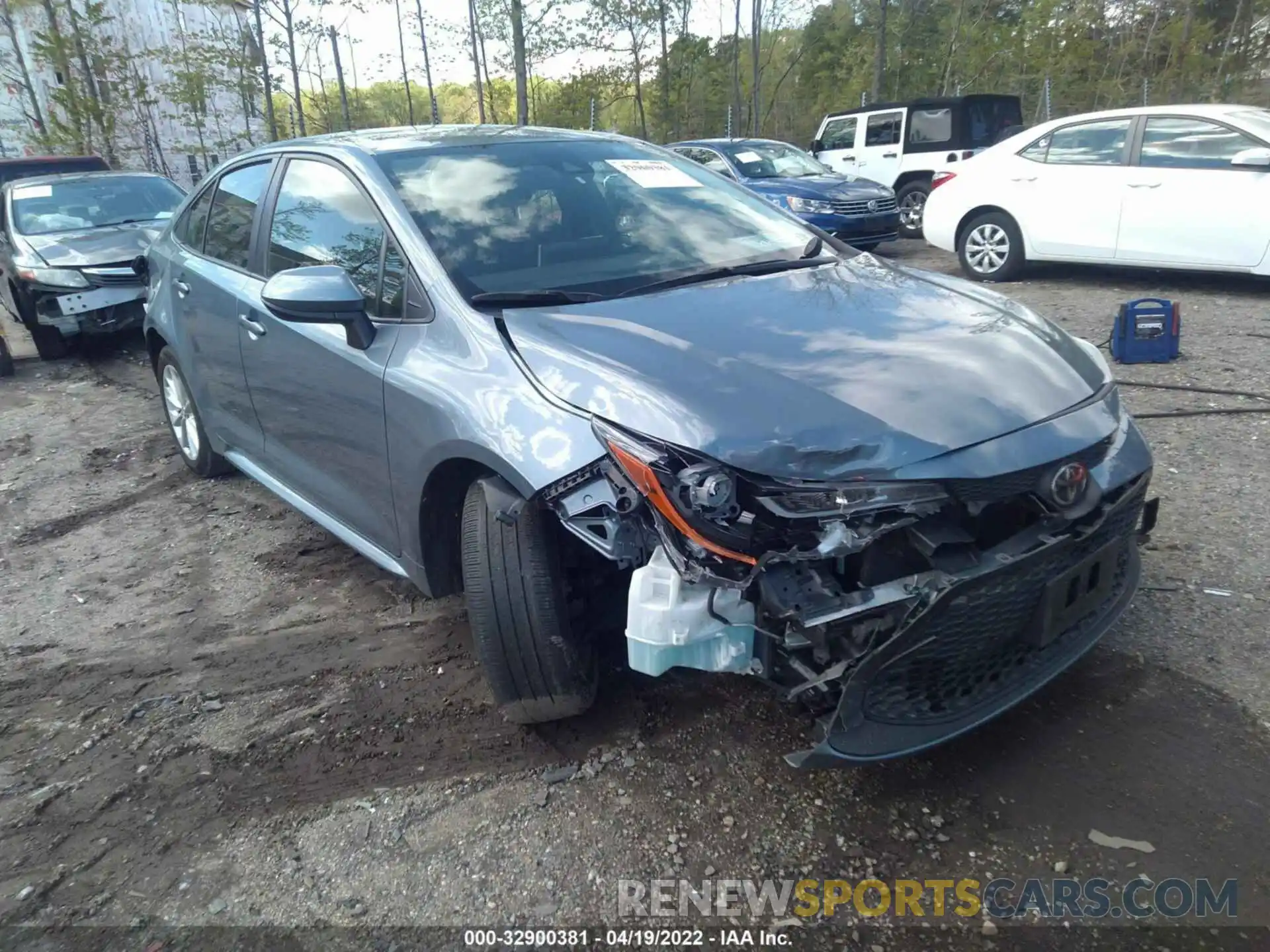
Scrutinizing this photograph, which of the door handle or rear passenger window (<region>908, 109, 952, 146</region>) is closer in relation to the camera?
the door handle

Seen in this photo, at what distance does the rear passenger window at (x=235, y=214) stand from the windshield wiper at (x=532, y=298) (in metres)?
1.62

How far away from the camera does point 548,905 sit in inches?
82.6

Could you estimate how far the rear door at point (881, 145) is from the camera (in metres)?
13.2

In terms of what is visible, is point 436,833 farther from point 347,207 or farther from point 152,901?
point 347,207

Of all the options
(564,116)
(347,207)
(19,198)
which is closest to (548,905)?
(347,207)

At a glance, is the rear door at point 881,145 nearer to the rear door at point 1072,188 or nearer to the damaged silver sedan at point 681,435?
the rear door at point 1072,188

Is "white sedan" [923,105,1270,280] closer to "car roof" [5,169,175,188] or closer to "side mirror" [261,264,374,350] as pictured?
"side mirror" [261,264,374,350]

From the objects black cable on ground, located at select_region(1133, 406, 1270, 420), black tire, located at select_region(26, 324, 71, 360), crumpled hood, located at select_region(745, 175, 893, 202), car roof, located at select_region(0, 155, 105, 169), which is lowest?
black tire, located at select_region(26, 324, 71, 360)

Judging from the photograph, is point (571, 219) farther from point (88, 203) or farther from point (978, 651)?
point (88, 203)

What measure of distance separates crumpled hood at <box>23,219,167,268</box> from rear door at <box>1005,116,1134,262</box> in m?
7.96

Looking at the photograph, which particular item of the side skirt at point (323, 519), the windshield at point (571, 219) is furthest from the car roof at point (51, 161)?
the windshield at point (571, 219)

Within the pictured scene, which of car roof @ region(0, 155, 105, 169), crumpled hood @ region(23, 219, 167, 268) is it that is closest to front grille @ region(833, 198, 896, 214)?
crumpled hood @ region(23, 219, 167, 268)

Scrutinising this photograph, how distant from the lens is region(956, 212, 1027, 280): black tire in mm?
8531

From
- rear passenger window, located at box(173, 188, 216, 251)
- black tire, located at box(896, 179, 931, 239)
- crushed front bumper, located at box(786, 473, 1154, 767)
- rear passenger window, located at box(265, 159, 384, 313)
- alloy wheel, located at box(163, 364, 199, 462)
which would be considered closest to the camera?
crushed front bumper, located at box(786, 473, 1154, 767)
